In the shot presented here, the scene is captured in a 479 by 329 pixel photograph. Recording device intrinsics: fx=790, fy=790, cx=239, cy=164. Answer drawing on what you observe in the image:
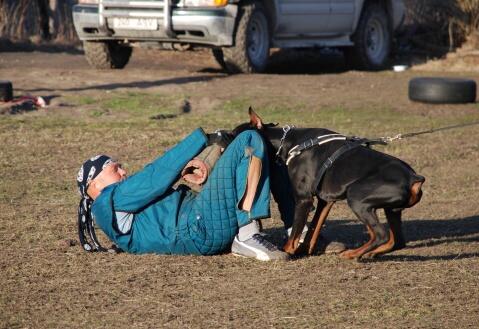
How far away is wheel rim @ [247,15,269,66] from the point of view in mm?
13789

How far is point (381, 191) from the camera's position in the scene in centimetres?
486

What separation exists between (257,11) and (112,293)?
383 inches

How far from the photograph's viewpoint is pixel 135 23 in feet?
42.5

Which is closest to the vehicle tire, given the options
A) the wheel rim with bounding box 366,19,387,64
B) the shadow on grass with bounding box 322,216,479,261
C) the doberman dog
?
the wheel rim with bounding box 366,19,387,64

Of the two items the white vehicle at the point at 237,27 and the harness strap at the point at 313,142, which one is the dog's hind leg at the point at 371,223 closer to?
the harness strap at the point at 313,142

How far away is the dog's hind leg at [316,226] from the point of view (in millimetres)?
5379

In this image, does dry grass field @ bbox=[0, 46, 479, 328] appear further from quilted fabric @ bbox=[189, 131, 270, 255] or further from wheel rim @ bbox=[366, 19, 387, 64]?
wheel rim @ bbox=[366, 19, 387, 64]

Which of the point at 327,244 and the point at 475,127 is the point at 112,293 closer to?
the point at 327,244

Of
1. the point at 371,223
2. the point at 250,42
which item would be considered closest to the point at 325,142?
the point at 371,223

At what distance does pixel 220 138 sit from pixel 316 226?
89 cm

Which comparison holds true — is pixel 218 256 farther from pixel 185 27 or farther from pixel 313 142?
pixel 185 27

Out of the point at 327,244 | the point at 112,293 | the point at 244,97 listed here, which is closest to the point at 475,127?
the point at 244,97

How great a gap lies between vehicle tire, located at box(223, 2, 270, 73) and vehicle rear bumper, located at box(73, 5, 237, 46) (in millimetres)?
282

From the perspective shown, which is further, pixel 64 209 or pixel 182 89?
pixel 182 89
